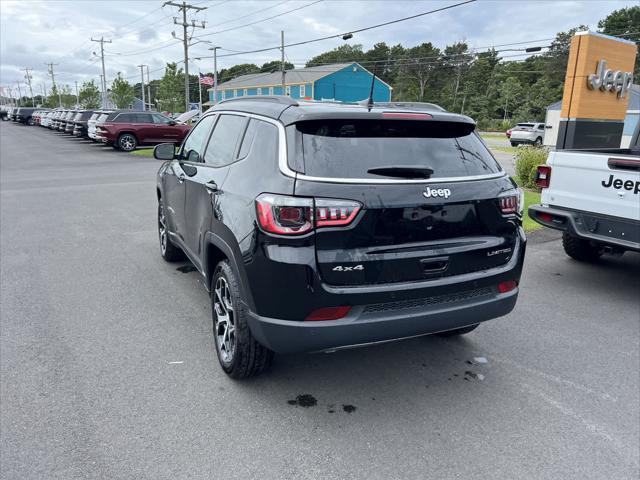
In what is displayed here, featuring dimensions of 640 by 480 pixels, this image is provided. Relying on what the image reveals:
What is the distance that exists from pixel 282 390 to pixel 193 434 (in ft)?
2.31

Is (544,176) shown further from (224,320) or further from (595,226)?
(224,320)

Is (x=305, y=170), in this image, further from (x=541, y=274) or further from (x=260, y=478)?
(x=541, y=274)

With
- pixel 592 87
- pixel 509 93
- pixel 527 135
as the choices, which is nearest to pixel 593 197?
pixel 592 87

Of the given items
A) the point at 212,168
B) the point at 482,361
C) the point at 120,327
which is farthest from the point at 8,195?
the point at 482,361

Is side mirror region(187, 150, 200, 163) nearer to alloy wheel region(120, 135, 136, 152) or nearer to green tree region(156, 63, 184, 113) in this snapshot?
alloy wheel region(120, 135, 136, 152)

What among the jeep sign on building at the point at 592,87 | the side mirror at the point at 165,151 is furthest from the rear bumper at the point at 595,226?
the jeep sign on building at the point at 592,87

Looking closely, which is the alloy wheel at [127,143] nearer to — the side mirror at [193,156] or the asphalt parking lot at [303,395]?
the asphalt parking lot at [303,395]

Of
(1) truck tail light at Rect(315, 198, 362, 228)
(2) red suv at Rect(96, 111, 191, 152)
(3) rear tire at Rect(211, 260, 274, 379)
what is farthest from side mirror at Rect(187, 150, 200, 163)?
(2) red suv at Rect(96, 111, 191, 152)

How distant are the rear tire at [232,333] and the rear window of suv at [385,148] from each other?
975mm

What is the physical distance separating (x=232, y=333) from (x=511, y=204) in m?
2.07

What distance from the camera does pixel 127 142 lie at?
22.7m

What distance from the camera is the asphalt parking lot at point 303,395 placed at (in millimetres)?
2662

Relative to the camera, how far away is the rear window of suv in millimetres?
2822

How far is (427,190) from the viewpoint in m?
2.90
